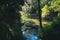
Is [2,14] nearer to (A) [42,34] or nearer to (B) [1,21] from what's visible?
(B) [1,21]

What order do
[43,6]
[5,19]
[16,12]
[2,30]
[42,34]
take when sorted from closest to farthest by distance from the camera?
[2,30]
[5,19]
[16,12]
[42,34]
[43,6]

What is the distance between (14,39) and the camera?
13055mm

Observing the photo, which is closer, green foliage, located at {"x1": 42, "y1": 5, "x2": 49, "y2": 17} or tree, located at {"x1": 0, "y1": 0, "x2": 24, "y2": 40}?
tree, located at {"x1": 0, "y1": 0, "x2": 24, "y2": 40}

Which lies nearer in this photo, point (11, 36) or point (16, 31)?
point (11, 36)

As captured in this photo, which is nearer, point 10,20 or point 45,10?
point 10,20

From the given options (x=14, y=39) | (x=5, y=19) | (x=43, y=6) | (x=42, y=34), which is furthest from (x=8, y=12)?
(x=43, y=6)

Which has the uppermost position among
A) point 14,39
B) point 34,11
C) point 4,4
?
point 4,4

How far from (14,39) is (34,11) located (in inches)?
904

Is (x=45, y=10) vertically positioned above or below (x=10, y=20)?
below

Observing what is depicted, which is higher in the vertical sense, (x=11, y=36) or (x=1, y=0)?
(x=1, y=0)

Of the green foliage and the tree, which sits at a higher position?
the tree

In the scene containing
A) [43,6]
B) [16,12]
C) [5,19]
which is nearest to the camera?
[5,19]

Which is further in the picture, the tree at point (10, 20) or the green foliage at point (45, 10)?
the green foliage at point (45, 10)

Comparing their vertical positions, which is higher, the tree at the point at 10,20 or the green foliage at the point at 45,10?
the tree at the point at 10,20
